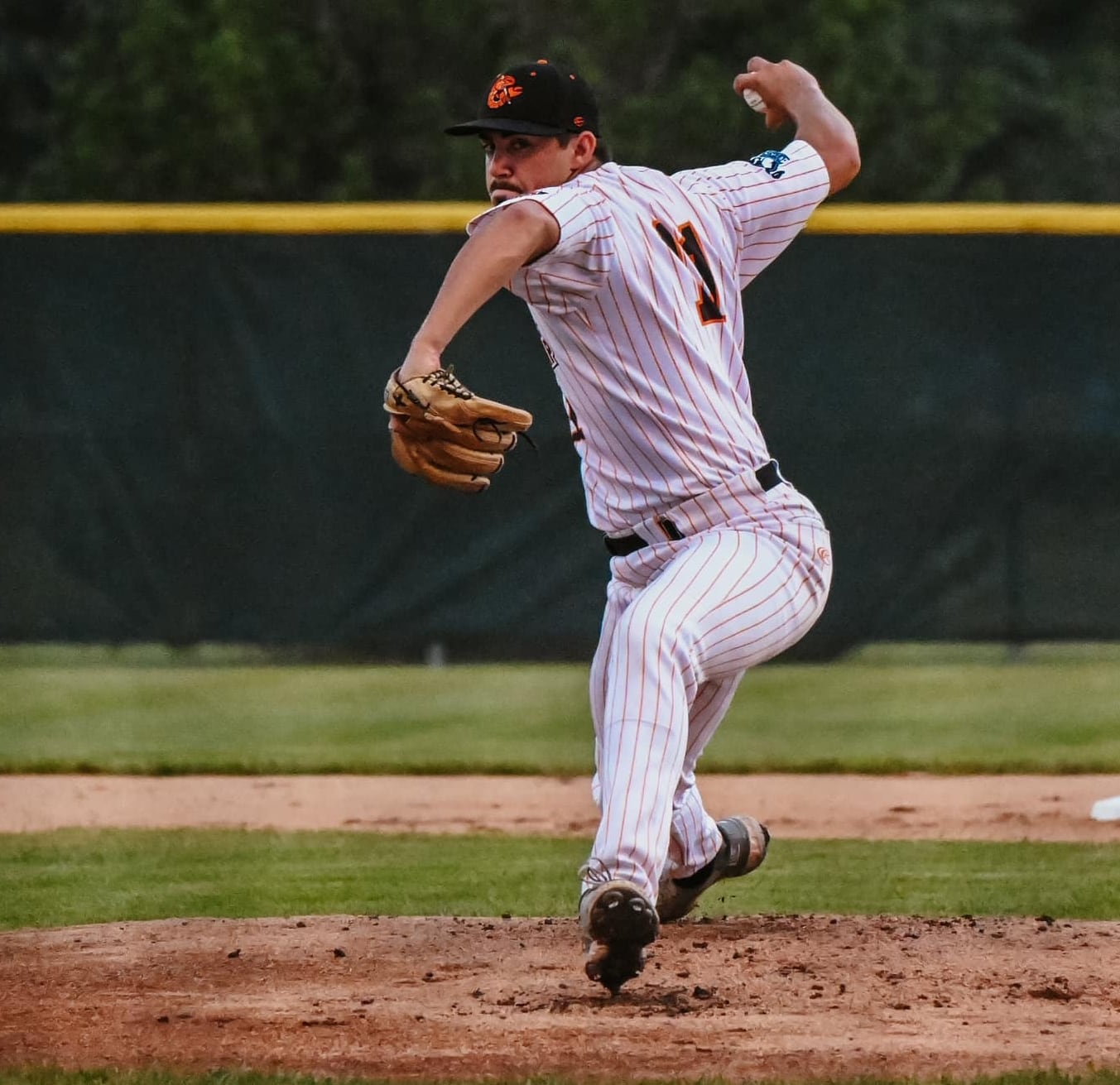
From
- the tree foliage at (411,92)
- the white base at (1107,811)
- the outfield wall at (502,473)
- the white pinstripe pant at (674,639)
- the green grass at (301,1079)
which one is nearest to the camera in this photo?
the green grass at (301,1079)

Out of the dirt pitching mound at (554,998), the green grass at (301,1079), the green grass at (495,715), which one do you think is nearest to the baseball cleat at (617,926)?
the dirt pitching mound at (554,998)

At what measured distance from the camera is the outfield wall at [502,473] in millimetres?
8992

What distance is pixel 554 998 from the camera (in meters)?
3.56

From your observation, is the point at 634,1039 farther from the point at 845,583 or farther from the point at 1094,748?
the point at 845,583

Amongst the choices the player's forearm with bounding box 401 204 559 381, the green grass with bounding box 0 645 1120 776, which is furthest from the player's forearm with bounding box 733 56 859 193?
the green grass with bounding box 0 645 1120 776

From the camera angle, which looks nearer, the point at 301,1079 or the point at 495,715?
the point at 301,1079

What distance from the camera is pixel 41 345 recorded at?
9195mm

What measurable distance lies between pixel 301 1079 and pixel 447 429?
990mm

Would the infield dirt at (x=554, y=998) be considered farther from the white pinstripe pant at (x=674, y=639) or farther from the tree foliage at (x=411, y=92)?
the tree foliage at (x=411, y=92)

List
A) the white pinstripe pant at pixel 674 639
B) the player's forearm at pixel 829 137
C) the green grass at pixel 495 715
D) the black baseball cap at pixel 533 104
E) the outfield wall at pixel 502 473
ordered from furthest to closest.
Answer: the outfield wall at pixel 502 473 < the green grass at pixel 495 715 < the player's forearm at pixel 829 137 < the black baseball cap at pixel 533 104 < the white pinstripe pant at pixel 674 639

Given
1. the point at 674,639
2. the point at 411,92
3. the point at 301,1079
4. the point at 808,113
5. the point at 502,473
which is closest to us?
the point at 301,1079

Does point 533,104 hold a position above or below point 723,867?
above

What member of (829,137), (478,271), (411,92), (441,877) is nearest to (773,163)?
(829,137)

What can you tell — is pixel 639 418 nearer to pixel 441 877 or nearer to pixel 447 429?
pixel 447 429
